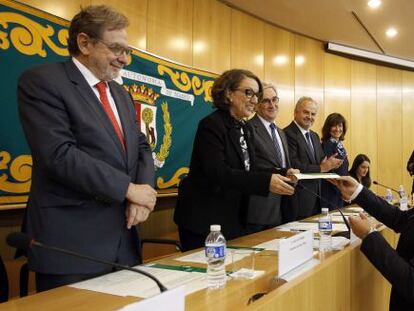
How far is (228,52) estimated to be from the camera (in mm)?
4715

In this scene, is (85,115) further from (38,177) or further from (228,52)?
(228,52)

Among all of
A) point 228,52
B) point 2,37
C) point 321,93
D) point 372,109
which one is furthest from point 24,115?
point 372,109

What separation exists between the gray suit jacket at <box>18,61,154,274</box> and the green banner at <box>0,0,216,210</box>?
1089mm

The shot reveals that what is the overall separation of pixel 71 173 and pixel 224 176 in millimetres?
813

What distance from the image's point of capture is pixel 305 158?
10.9 ft

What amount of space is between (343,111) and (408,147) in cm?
163

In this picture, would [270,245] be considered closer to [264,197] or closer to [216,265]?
[264,197]

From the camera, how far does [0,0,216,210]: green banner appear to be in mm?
2340

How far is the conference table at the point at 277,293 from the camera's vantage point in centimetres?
111

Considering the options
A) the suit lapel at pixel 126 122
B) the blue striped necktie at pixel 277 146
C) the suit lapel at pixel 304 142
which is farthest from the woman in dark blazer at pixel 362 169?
the suit lapel at pixel 126 122

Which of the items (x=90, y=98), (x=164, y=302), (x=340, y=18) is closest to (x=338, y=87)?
(x=340, y=18)

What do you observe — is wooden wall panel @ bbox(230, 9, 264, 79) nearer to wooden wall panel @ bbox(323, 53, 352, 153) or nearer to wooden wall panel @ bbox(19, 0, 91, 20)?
wooden wall panel @ bbox(323, 53, 352, 153)

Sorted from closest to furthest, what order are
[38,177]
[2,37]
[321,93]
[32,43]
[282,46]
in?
[38,177]
[2,37]
[32,43]
[282,46]
[321,93]

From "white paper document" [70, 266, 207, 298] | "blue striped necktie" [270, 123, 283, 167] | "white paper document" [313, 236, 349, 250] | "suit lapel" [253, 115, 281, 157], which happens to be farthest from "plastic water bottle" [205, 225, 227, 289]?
"blue striped necktie" [270, 123, 283, 167]
